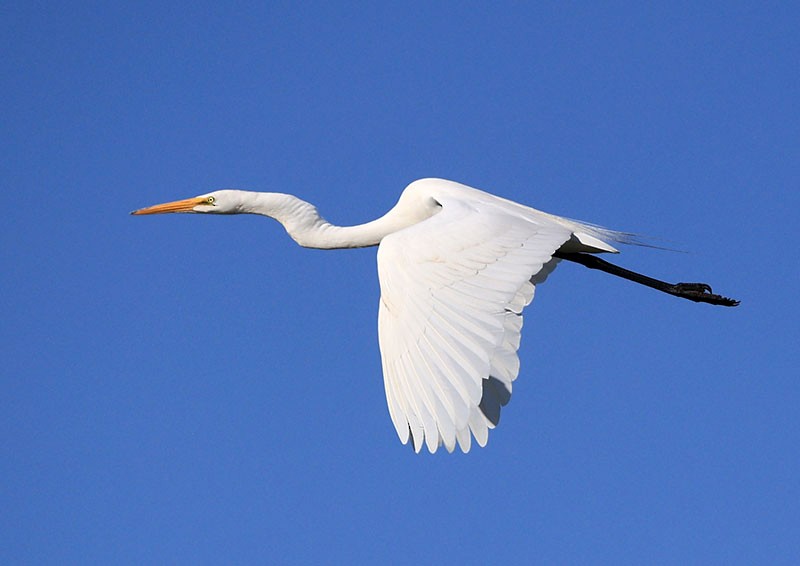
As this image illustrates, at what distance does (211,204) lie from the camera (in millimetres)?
9906

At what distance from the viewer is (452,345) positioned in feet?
20.6

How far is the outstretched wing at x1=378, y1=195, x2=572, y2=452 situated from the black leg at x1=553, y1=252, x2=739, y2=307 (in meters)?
2.24

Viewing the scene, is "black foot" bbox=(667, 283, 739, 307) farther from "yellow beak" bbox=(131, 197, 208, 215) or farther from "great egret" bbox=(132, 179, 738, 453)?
"yellow beak" bbox=(131, 197, 208, 215)

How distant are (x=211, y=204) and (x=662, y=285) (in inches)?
164

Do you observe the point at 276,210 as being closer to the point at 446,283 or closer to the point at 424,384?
the point at 446,283

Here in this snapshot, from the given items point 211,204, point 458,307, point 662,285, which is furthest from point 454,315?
point 662,285

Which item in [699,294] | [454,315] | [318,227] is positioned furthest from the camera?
[699,294]

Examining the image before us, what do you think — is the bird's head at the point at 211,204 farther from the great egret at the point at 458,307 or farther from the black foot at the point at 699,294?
the black foot at the point at 699,294

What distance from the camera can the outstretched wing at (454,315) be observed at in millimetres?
6113

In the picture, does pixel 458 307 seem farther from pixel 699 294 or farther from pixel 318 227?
pixel 699 294

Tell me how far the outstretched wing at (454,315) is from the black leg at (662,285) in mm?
2245

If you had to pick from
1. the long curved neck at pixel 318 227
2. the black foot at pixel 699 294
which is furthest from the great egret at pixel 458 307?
the black foot at pixel 699 294

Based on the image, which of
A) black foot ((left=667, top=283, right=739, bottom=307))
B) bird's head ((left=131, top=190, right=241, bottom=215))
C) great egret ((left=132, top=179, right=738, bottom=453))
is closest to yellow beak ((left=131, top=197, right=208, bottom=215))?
bird's head ((left=131, top=190, right=241, bottom=215))

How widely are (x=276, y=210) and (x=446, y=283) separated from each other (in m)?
3.14
